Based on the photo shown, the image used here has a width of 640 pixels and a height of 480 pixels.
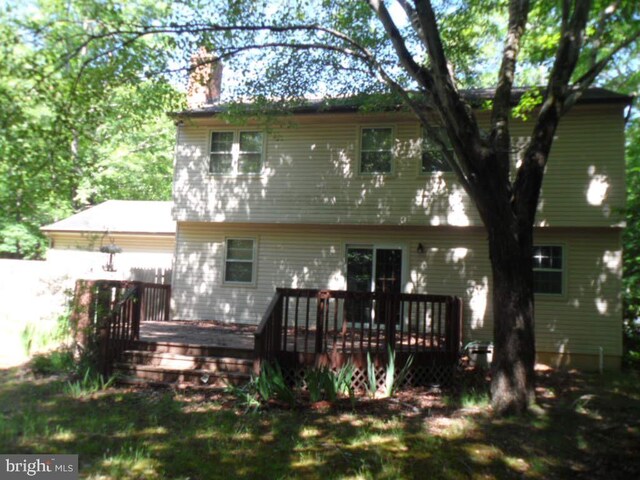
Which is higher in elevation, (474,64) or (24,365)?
(474,64)

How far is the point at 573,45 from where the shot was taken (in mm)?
6367

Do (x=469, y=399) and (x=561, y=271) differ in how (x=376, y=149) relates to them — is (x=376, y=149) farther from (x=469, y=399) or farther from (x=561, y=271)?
(x=469, y=399)

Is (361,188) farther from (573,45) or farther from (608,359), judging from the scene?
(608,359)

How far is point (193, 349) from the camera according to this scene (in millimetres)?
7996

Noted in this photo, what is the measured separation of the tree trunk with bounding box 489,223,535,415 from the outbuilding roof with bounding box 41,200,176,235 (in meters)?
11.7

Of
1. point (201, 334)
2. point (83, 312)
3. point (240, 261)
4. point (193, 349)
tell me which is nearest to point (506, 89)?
point (193, 349)

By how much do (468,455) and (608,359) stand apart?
6939 mm

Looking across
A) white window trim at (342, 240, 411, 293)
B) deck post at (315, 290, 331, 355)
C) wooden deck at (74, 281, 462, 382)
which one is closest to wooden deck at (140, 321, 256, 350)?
wooden deck at (74, 281, 462, 382)

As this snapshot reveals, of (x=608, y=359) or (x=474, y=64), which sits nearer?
(x=608, y=359)

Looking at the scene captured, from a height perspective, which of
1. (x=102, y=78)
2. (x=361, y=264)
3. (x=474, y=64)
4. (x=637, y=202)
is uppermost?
(x=474, y=64)

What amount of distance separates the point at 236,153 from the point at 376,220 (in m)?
4.20

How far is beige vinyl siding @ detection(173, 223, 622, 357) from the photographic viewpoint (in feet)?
33.5

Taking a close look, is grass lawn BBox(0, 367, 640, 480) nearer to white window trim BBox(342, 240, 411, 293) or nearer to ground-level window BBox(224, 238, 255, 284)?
white window trim BBox(342, 240, 411, 293)

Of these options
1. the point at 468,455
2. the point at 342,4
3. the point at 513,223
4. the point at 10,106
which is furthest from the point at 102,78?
the point at 468,455
